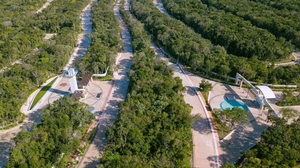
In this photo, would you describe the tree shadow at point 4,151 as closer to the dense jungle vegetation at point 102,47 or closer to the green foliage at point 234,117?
the dense jungle vegetation at point 102,47

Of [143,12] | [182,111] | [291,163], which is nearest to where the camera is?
[291,163]

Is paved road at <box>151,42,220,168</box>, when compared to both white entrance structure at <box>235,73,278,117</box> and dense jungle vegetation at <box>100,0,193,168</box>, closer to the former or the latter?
dense jungle vegetation at <box>100,0,193,168</box>

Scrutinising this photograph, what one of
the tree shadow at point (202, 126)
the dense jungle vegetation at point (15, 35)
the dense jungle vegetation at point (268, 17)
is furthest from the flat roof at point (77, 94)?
the dense jungle vegetation at point (268, 17)

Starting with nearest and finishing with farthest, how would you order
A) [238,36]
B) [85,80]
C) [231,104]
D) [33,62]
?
[231,104] → [85,80] → [33,62] → [238,36]

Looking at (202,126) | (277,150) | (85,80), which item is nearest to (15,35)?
(85,80)

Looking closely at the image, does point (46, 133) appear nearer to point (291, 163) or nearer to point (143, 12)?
point (291, 163)

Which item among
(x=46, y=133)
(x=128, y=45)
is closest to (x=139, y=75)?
(x=46, y=133)

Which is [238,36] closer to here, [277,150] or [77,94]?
[277,150]
